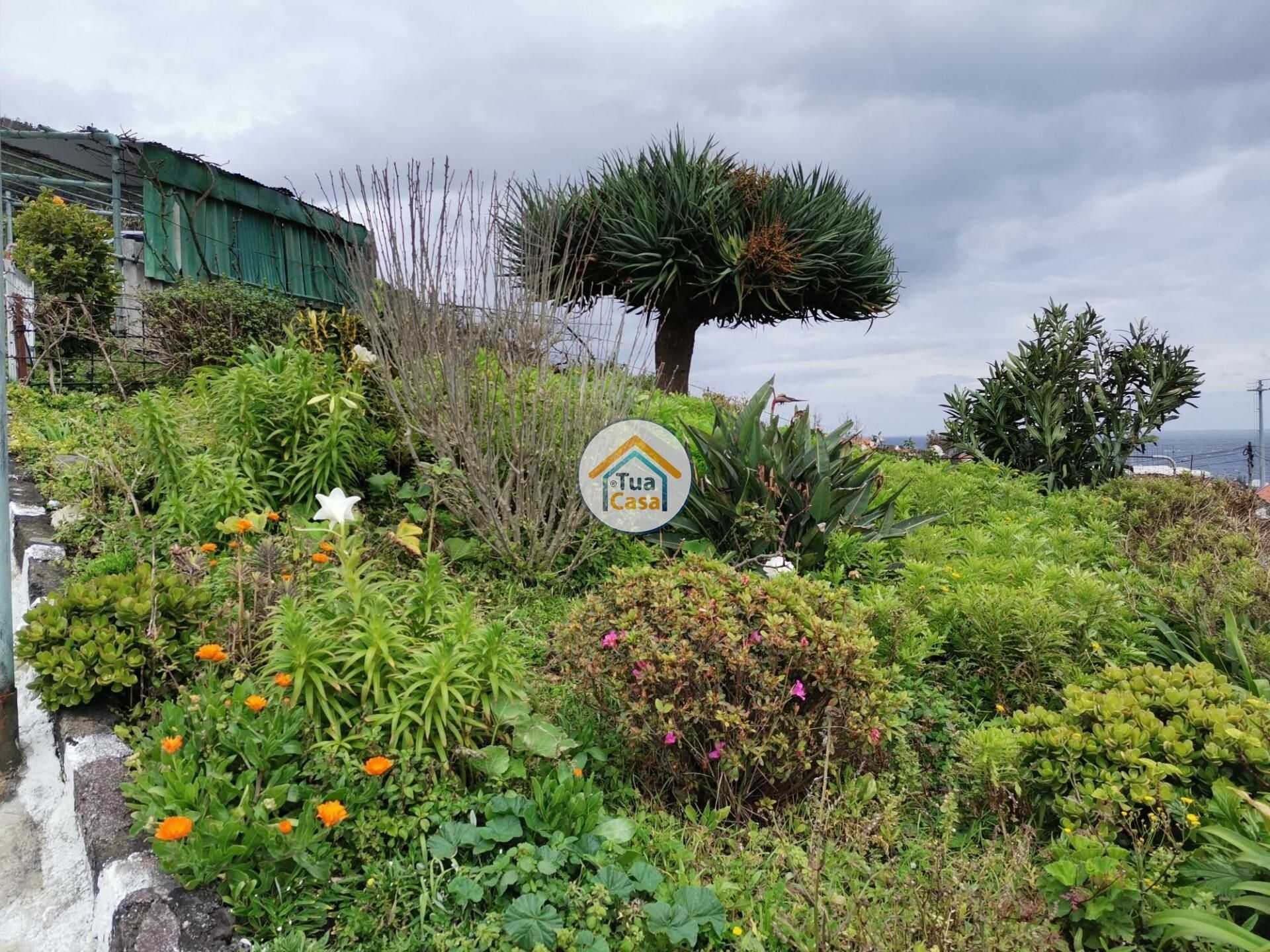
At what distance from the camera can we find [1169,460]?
29.5 ft

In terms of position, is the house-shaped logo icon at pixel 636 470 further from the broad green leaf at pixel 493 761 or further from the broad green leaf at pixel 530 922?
the broad green leaf at pixel 530 922

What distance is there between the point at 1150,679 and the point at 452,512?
3.71 meters

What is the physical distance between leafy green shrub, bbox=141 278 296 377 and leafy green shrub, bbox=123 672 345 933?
559cm

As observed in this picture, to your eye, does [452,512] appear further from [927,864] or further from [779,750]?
[927,864]

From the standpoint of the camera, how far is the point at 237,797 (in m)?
2.41

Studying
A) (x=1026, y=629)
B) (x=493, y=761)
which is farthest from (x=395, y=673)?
(x=1026, y=629)

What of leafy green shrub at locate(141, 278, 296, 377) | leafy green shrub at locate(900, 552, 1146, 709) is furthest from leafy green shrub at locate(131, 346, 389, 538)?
leafy green shrub at locate(900, 552, 1146, 709)

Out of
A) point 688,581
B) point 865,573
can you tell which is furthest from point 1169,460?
point 688,581

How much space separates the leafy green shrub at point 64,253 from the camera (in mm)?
8906

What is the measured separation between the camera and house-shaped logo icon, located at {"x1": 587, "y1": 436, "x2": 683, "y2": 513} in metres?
4.41

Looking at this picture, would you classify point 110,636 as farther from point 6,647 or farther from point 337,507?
point 337,507

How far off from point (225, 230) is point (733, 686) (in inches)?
492

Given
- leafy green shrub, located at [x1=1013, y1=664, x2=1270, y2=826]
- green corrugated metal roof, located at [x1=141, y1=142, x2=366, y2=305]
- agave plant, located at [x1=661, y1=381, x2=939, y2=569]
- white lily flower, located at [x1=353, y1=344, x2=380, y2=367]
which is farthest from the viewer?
green corrugated metal roof, located at [x1=141, y1=142, x2=366, y2=305]

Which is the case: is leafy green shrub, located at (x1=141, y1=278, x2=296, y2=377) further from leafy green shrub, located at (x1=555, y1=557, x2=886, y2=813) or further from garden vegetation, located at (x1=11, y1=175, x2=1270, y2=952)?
leafy green shrub, located at (x1=555, y1=557, x2=886, y2=813)
